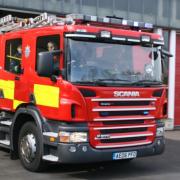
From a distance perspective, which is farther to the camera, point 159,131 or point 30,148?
point 159,131

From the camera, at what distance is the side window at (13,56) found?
369 inches

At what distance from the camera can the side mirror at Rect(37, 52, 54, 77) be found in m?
8.01

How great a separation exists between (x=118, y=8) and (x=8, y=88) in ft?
28.0

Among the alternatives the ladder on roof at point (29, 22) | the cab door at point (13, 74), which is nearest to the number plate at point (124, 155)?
the cab door at point (13, 74)

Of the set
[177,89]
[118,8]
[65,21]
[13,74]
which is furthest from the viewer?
[177,89]

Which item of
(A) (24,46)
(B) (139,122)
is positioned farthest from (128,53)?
(A) (24,46)

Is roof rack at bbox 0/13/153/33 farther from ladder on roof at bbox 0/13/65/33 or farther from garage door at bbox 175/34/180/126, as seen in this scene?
garage door at bbox 175/34/180/126

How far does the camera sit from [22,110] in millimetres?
9094

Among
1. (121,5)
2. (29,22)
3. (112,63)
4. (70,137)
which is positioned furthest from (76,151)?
(121,5)

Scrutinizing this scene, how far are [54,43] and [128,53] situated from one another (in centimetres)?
136

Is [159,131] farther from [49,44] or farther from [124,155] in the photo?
[49,44]

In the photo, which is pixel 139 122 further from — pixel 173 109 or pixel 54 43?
pixel 173 109

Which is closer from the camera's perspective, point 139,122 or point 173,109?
point 139,122

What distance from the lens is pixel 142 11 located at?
17969mm
